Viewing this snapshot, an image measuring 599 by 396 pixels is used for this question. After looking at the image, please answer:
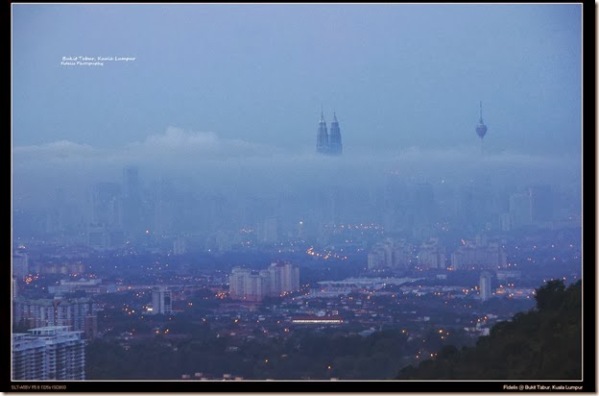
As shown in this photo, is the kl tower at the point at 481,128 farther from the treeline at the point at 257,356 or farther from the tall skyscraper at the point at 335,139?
the treeline at the point at 257,356

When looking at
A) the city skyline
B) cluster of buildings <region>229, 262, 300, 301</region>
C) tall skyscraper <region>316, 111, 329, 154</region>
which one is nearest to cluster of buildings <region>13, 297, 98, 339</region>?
the city skyline

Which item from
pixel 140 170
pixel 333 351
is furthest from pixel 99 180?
pixel 333 351

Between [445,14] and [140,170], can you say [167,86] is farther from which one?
[445,14]

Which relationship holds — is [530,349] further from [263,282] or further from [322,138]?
[322,138]

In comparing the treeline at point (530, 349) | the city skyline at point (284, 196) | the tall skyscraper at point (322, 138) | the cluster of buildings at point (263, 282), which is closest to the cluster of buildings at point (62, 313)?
the city skyline at point (284, 196)

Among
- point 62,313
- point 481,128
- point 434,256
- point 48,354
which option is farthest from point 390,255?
point 48,354

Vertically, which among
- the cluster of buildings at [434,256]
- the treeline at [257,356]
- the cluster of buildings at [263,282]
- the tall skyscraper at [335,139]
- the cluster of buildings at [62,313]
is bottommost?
the treeline at [257,356]

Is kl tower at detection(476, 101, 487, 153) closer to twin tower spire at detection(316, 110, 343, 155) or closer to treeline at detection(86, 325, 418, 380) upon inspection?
twin tower spire at detection(316, 110, 343, 155)
